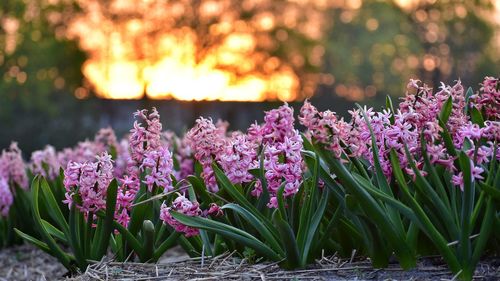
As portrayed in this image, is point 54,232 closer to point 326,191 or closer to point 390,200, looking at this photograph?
point 326,191

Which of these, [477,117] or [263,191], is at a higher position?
[477,117]

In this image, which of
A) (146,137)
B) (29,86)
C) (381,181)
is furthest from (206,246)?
(29,86)

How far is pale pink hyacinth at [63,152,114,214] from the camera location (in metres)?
3.01

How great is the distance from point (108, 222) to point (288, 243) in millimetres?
864

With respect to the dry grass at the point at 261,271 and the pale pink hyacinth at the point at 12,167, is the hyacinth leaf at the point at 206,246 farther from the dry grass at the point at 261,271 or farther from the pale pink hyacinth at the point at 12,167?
the pale pink hyacinth at the point at 12,167

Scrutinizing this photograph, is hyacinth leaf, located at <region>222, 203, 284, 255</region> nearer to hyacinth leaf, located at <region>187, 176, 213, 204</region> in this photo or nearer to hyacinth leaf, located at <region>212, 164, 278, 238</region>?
hyacinth leaf, located at <region>212, 164, 278, 238</region>

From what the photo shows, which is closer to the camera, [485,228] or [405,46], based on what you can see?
[485,228]

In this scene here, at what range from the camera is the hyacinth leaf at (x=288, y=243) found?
2596mm

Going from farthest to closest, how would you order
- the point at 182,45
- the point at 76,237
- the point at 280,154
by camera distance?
the point at 182,45 → the point at 76,237 → the point at 280,154

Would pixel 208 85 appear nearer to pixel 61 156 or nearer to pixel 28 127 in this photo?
pixel 28 127

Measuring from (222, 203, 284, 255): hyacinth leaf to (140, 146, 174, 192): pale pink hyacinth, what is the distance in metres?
0.47

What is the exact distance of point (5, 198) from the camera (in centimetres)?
538

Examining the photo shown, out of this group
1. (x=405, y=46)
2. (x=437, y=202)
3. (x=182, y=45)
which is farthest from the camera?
(x=405, y=46)

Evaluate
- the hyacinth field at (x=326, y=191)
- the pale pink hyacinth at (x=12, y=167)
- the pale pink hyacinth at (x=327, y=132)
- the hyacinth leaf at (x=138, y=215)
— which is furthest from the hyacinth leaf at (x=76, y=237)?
the pale pink hyacinth at (x=12, y=167)
